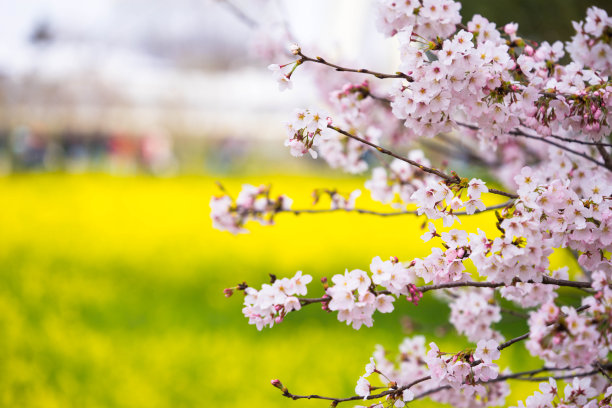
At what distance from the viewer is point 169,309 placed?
14.8 feet

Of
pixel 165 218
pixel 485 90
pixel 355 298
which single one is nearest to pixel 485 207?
pixel 485 90

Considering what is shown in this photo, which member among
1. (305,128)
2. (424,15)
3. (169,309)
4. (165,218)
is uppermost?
(424,15)

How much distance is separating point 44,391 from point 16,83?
29.6ft

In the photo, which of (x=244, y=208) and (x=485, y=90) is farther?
(x=244, y=208)

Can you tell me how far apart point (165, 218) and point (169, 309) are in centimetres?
272

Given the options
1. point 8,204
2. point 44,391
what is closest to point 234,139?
point 8,204

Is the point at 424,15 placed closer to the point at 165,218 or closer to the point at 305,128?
the point at 305,128

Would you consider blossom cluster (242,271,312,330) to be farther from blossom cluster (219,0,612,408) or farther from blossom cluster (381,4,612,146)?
blossom cluster (381,4,612,146)

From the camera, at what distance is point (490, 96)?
4.29ft

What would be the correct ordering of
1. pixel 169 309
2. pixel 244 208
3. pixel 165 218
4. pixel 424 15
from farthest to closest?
pixel 165 218
pixel 169 309
pixel 244 208
pixel 424 15

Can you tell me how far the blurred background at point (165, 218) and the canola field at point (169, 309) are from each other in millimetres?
19

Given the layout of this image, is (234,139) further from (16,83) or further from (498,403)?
(498,403)

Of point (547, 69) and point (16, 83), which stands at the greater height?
point (547, 69)

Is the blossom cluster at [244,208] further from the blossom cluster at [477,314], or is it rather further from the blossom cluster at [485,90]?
the blossom cluster at [477,314]
